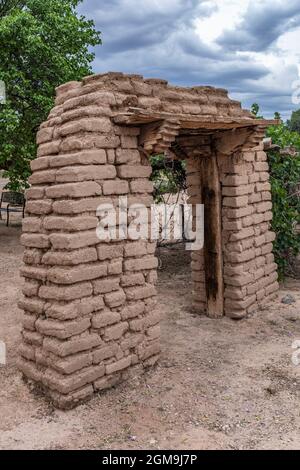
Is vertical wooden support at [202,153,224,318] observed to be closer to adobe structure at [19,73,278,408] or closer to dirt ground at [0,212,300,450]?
dirt ground at [0,212,300,450]

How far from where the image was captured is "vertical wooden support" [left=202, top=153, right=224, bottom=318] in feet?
19.2

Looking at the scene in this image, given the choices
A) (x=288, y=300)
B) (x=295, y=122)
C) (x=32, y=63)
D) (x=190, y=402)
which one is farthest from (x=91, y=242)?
(x=295, y=122)

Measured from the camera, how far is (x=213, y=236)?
5.93 metres

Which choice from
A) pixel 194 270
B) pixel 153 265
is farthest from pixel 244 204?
pixel 153 265

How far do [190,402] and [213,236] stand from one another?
2.55m

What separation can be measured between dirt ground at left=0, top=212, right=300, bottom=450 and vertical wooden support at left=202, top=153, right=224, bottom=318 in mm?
348

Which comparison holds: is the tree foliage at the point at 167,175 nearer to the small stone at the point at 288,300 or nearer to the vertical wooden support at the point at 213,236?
the vertical wooden support at the point at 213,236

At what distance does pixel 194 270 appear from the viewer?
6.23 meters

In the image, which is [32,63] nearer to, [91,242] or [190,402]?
[91,242]

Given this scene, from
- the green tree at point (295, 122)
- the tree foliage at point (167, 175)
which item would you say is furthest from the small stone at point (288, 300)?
the green tree at point (295, 122)

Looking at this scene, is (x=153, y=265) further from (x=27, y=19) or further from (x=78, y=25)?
(x=78, y=25)

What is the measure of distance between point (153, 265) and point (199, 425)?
61.6 inches

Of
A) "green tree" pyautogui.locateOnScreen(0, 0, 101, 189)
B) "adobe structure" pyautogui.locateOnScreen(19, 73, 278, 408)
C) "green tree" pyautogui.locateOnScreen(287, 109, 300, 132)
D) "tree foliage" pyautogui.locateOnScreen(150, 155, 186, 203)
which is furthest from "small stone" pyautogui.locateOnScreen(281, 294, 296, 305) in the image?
"green tree" pyautogui.locateOnScreen(287, 109, 300, 132)

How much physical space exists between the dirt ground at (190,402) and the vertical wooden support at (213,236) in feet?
1.14
